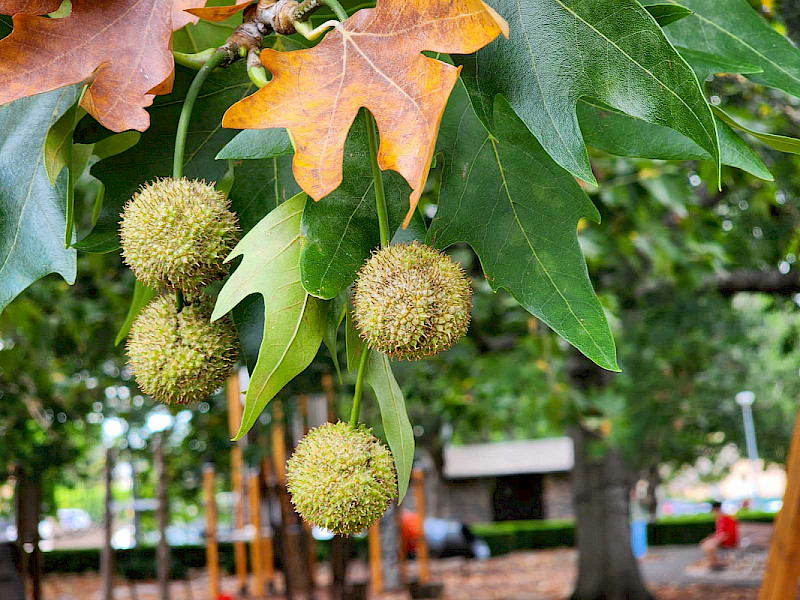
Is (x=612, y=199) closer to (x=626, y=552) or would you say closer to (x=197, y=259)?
(x=197, y=259)

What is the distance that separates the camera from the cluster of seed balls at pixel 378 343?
95 cm

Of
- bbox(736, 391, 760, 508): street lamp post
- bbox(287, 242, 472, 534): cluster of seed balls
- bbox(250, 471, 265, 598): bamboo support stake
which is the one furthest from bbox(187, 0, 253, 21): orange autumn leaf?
bbox(736, 391, 760, 508): street lamp post

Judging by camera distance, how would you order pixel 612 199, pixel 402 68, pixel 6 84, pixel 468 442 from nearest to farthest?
pixel 402 68
pixel 6 84
pixel 612 199
pixel 468 442

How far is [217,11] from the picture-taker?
970 millimetres

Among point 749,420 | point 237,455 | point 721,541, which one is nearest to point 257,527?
point 237,455

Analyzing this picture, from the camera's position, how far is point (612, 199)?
4762 millimetres

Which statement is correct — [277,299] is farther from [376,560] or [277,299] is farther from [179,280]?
[376,560]

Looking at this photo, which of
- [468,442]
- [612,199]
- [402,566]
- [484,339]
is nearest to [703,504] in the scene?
[468,442]

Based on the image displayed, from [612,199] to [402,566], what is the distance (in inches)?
314

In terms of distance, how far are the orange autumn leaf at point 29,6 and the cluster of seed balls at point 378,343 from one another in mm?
478

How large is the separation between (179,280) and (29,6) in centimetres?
36

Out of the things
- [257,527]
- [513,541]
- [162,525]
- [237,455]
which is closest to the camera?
[162,525]

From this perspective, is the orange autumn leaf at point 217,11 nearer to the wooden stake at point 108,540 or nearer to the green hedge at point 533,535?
the wooden stake at point 108,540

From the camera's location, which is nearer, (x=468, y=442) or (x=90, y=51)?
(x=90, y=51)
